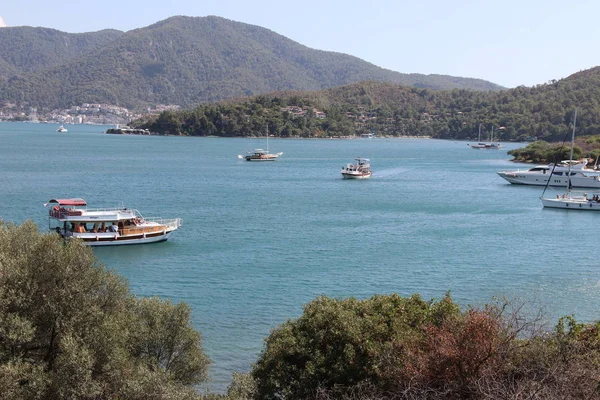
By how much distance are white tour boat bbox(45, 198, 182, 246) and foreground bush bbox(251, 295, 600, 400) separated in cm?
2101

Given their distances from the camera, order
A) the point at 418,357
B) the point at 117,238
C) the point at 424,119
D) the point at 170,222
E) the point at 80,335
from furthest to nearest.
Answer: the point at 424,119
the point at 170,222
the point at 117,238
the point at 80,335
the point at 418,357

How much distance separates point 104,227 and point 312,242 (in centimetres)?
1024

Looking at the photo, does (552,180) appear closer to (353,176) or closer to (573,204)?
(573,204)

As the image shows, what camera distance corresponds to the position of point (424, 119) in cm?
19950

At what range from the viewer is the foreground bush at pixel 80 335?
12.1 metres

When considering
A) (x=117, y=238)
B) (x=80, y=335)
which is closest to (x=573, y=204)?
(x=117, y=238)

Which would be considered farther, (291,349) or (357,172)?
(357,172)

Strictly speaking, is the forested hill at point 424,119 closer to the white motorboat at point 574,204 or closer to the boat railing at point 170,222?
the white motorboat at point 574,204

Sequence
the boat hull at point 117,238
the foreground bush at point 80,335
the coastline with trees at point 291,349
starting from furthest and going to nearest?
the boat hull at point 117,238
the foreground bush at point 80,335
the coastline with trees at point 291,349

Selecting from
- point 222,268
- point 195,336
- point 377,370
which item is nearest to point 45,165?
point 222,268

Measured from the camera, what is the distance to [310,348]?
12867mm

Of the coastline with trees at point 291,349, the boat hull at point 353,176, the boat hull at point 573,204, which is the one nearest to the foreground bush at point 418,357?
the coastline with trees at point 291,349

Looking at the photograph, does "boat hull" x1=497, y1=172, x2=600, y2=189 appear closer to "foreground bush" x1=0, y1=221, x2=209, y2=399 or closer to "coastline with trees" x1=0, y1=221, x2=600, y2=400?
"coastline with trees" x1=0, y1=221, x2=600, y2=400

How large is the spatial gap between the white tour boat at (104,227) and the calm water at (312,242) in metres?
0.68
